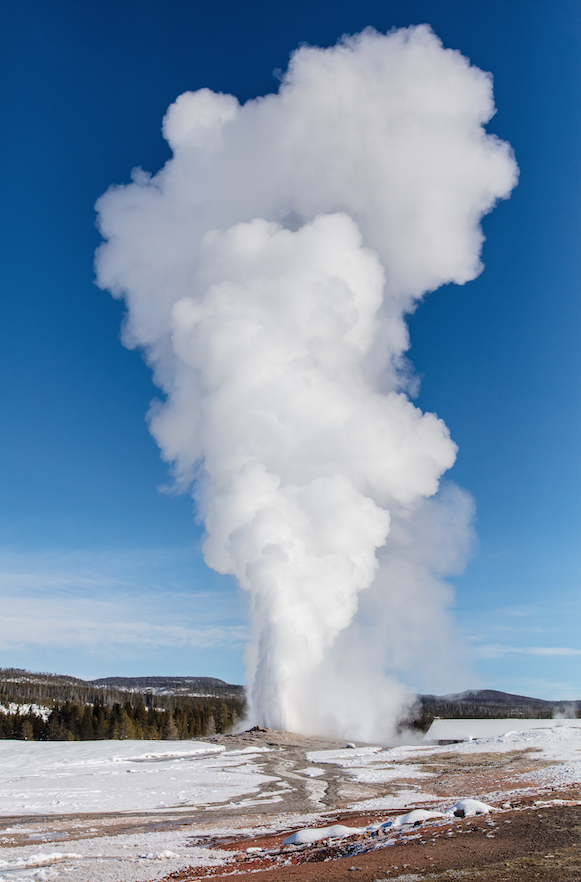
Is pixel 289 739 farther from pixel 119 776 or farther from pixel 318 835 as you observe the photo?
pixel 318 835

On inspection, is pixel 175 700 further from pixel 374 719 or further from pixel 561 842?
pixel 561 842

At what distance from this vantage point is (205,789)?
29688mm

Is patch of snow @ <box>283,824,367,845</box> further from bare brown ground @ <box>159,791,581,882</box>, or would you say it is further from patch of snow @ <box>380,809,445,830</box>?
patch of snow @ <box>380,809,445,830</box>

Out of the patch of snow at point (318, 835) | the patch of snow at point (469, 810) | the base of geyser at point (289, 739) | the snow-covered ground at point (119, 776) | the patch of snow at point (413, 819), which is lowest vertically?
the base of geyser at point (289, 739)

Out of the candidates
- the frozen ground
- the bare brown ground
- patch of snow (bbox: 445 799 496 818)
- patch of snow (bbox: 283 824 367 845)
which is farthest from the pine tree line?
the bare brown ground

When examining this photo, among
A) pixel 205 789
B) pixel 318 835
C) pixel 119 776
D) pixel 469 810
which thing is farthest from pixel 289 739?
pixel 318 835

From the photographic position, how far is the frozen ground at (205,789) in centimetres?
1526

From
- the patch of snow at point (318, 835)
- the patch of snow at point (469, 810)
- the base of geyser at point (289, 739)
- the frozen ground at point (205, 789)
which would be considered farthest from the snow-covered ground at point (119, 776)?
the patch of snow at point (469, 810)

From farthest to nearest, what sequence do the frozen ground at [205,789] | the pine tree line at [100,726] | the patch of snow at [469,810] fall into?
the pine tree line at [100,726], the frozen ground at [205,789], the patch of snow at [469,810]

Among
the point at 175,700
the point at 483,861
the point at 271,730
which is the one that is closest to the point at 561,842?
the point at 483,861

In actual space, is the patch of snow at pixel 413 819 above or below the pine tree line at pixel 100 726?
above

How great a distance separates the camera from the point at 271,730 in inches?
2287

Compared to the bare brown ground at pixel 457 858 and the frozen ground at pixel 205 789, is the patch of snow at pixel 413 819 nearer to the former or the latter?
the bare brown ground at pixel 457 858

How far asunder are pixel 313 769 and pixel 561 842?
29373 mm
